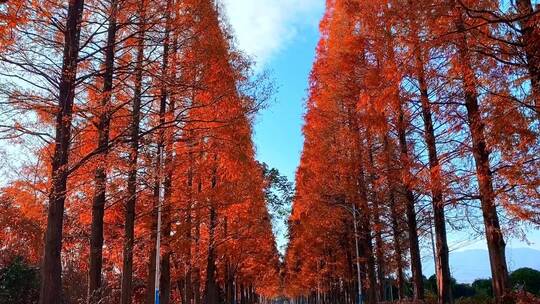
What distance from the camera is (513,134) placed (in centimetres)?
794

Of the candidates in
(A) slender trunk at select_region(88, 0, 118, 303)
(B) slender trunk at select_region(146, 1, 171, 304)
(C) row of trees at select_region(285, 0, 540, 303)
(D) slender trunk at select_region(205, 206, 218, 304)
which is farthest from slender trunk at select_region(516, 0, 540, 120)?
(D) slender trunk at select_region(205, 206, 218, 304)

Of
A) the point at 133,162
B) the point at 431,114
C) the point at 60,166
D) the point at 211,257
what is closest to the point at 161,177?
the point at 133,162

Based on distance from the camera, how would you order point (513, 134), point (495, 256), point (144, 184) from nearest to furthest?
point (513, 134), point (495, 256), point (144, 184)

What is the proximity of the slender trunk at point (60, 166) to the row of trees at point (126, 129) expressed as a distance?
0.02 metres

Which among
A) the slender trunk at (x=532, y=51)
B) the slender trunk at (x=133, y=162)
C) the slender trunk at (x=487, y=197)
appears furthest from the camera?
the slender trunk at (x=133, y=162)

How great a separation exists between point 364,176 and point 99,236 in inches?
379

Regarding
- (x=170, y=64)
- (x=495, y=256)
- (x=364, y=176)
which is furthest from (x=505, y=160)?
(x=364, y=176)

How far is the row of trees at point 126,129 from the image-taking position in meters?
8.08

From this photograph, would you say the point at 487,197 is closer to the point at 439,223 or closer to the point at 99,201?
the point at 439,223

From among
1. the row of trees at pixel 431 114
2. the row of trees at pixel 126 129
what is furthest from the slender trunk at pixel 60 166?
the row of trees at pixel 431 114

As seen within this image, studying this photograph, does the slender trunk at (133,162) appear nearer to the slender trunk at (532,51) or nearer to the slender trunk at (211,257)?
the slender trunk at (211,257)

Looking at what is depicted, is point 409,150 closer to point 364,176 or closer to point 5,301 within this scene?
point 364,176

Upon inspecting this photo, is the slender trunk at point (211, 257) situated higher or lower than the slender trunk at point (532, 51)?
lower

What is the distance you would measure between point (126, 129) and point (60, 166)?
1.24m
